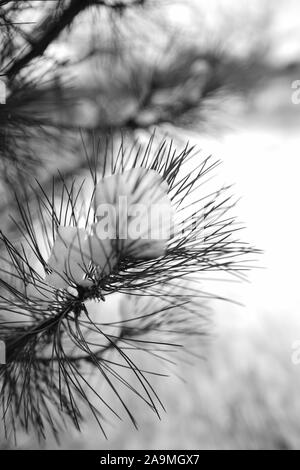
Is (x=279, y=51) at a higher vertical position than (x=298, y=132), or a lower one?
higher

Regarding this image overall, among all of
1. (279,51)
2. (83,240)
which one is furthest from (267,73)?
(83,240)

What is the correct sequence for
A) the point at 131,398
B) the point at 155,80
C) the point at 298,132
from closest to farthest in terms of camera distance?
the point at 155,80 < the point at 131,398 < the point at 298,132

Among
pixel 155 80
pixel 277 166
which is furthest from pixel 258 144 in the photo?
pixel 155 80

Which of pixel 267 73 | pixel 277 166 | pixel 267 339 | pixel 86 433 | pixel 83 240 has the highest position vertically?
pixel 267 73

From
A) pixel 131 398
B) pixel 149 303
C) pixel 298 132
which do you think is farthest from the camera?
pixel 298 132

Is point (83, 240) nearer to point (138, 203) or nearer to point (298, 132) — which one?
point (138, 203)

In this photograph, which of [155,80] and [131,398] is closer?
[155,80]
